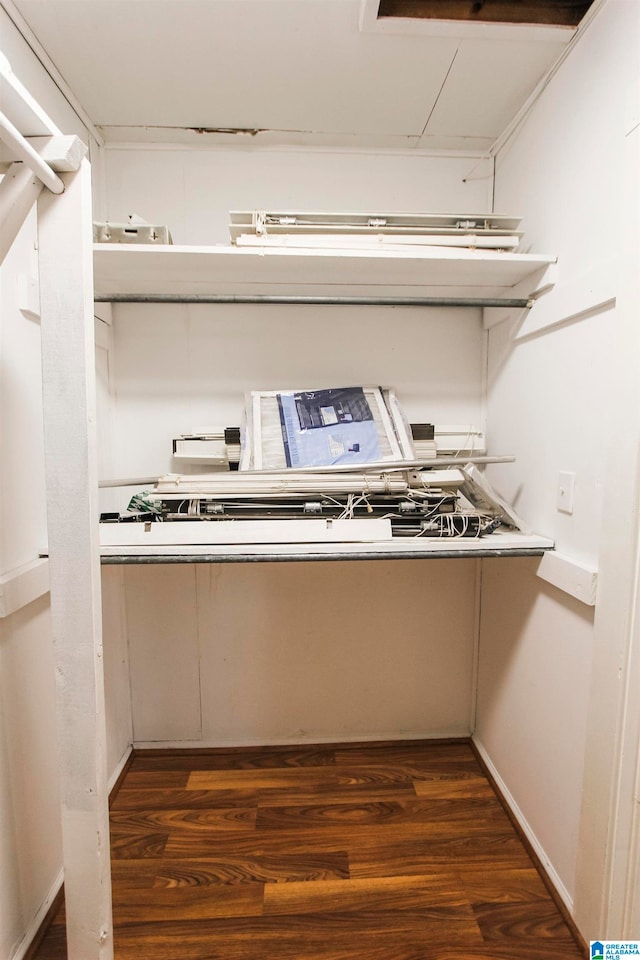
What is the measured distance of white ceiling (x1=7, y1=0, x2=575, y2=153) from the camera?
1.03 meters

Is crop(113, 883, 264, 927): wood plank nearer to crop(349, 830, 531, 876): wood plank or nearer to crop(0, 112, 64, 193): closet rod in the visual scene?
crop(349, 830, 531, 876): wood plank

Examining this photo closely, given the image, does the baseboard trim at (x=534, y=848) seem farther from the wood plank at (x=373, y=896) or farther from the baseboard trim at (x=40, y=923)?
the baseboard trim at (x=40, y=923)

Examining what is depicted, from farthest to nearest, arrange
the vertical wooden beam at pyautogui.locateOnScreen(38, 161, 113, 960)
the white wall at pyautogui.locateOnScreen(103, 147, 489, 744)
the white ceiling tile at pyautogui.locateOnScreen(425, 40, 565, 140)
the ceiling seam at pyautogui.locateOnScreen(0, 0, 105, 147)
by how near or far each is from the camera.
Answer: the white wall at pyautogui.locateOnScreen(103, 147, 489, 744) → the white ceiling tile at pyautogui.locateOnScreen(425, 40, 565, 140) → the ceiling seam at pyautogui.locateOnScreen(0, 0, 105, 147) → the vertical wooden beam at pyautogui.locateOnScreen(38, 161, 113, 960)

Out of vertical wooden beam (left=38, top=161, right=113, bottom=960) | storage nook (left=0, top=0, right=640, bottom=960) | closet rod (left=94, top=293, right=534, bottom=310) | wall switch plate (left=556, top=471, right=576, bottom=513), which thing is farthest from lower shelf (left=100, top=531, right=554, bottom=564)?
closet rod (left=94, top=293, right=534, bottom=310)

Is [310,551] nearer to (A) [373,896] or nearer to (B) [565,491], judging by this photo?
(B) [565,491]

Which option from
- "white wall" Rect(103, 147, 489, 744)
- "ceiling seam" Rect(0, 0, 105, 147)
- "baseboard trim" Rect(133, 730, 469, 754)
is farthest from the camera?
"baseboard trim" Rect(133, 730, 469, 754)

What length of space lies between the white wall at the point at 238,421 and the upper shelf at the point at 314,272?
0.11 m

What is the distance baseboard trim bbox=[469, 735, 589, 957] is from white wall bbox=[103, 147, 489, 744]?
19cm

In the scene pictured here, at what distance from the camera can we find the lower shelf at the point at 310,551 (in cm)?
106

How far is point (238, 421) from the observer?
155 cm

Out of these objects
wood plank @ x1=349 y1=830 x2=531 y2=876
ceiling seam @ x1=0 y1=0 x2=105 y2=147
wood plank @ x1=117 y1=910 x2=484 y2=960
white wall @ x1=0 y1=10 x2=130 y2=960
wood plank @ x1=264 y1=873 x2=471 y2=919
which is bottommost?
wood plank @ x1=117 y1=910 x2=484 y2=960

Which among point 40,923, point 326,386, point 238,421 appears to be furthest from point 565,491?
point 40,923

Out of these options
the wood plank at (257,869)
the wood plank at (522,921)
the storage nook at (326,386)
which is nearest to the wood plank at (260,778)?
the storage nook at (326,386)

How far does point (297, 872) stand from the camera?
3.84 feet
